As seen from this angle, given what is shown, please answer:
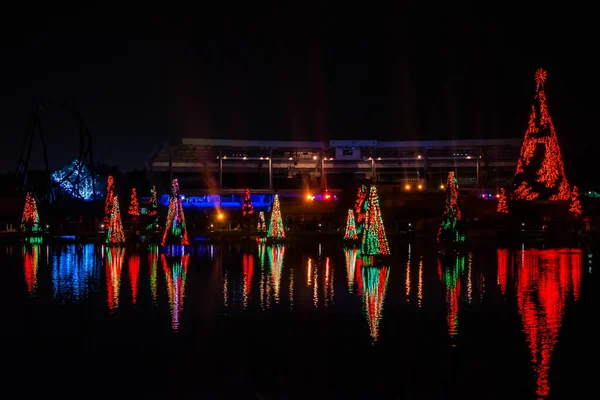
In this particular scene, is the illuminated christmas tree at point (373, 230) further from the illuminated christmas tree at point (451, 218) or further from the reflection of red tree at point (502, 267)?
the illuminated christmas tree at point (451, 218)

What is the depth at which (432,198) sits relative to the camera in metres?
54.1

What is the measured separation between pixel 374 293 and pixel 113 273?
876 centimetres

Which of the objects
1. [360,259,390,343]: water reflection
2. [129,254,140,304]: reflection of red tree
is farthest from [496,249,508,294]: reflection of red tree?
[129,254,140,304]: reflection of red tree

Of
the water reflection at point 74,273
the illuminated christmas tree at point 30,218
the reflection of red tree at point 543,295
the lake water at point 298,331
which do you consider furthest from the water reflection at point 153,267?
the illuminated christmas tree at point 30,218

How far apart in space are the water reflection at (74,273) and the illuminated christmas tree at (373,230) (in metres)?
8.76

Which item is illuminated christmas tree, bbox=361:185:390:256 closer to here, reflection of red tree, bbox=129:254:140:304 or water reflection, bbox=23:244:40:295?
reflection of red tree, bbox=129:254:140:304

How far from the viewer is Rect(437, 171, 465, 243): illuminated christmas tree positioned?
104 ft

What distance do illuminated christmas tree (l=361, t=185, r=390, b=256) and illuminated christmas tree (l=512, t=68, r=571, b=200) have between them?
18.4 metres

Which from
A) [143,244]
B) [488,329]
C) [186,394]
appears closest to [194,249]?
[143,244]

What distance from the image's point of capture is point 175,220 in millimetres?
35375

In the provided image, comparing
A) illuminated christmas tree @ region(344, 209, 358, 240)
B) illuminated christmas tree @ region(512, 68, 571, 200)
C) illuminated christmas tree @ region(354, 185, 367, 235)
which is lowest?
illuminated christmas tree @ region(344, 209, 358, 240)

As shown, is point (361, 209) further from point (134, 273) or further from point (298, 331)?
point (298, 331)

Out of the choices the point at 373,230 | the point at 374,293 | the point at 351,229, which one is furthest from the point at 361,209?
the point at 374,293

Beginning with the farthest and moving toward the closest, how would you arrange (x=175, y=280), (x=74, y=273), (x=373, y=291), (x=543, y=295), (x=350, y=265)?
(x=350, y=265) → (x=74, y=273) → (x=175, y=280) → (x=373, y=291) → (x=543, y=295)
